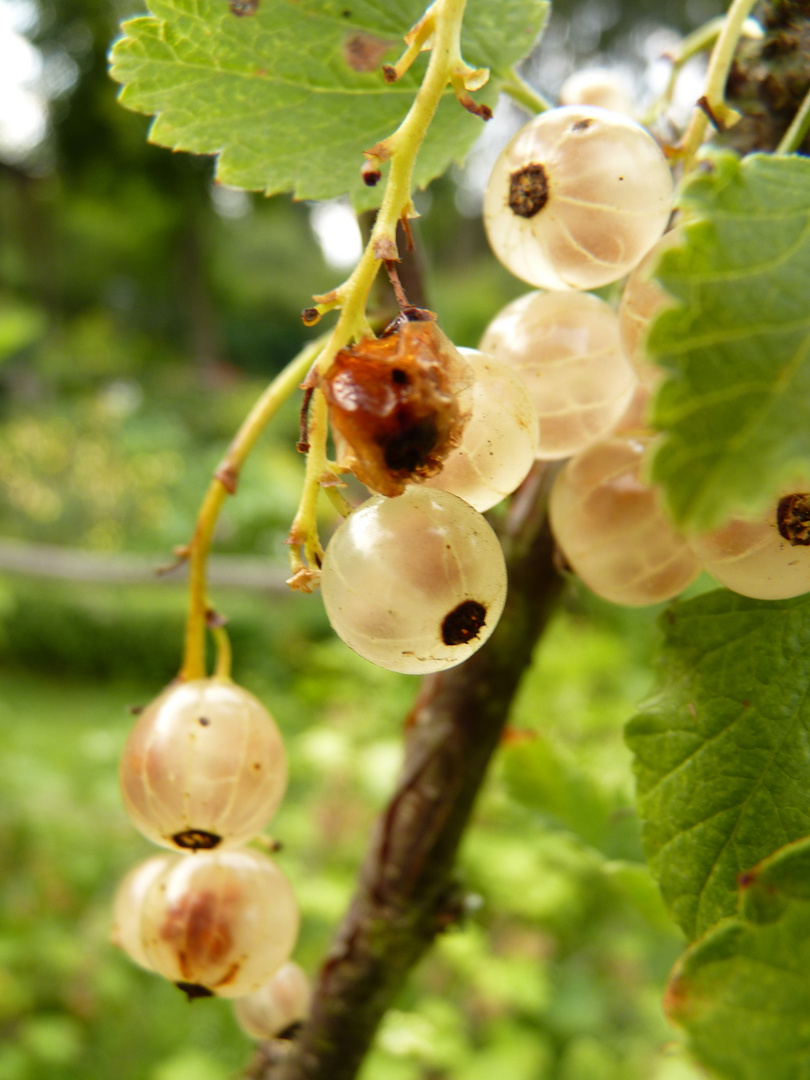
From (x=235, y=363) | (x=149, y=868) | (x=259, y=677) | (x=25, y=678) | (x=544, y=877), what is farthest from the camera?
(x=235, y=363)

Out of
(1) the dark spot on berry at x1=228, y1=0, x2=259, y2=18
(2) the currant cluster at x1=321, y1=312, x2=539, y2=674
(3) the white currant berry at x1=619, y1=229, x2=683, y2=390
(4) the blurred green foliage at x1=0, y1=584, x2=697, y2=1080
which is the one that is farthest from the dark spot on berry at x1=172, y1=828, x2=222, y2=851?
(4) the blurred green foliage at x1=0, y1=584, x2=697, y2=1080

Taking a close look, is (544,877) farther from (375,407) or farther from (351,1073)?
(375,407)

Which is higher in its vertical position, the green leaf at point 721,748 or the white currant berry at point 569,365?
the white currant berry at point 569,365

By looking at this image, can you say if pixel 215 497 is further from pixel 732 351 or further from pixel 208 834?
pixel 732 351

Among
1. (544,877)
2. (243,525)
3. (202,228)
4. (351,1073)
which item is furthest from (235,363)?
(351,1073)

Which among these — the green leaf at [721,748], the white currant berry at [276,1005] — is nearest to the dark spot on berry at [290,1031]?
the white currant berry at [276,1005]

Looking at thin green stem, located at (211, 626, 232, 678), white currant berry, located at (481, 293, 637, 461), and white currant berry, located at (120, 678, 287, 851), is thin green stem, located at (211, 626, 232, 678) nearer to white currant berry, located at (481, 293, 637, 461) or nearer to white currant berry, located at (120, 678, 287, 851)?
white currant berry, located at (120, 678, 287, 851)

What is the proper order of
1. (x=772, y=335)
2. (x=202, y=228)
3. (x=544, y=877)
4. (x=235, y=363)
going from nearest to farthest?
1. (x=772, y=335)
2. (x=544, y=877)
3. (x=202, y=228)
4. (x=235, y=363)

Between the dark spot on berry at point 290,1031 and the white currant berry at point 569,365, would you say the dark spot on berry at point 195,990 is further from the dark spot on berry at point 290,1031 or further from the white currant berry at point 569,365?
the white currant berry at point 569,365
